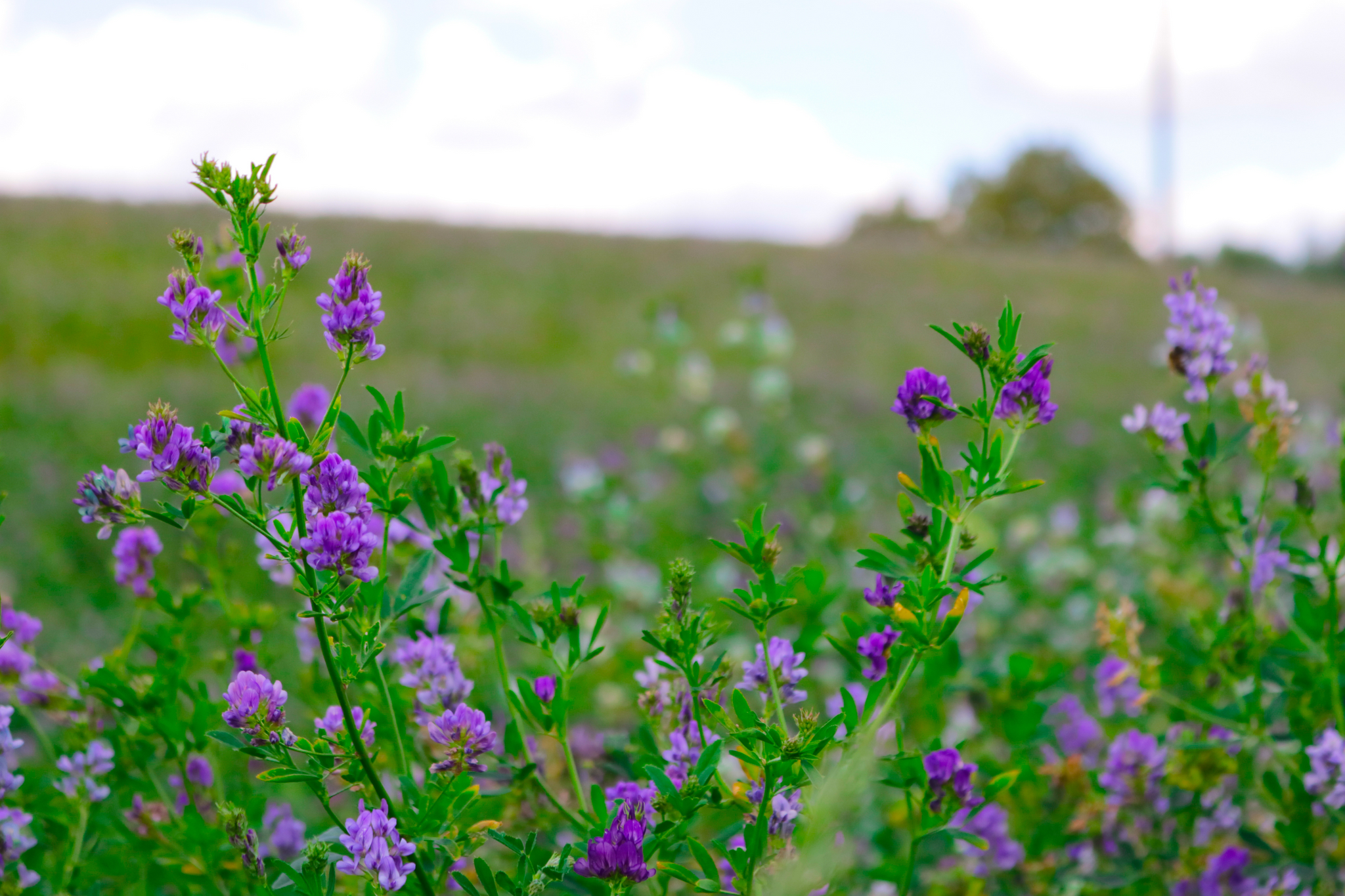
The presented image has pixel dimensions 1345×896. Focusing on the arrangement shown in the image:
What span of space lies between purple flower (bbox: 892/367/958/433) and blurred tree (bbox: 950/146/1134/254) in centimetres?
3902

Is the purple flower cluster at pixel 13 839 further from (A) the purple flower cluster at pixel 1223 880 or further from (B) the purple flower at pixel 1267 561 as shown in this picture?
(B) the purple flower at pixel 1267 561

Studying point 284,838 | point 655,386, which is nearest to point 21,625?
point 284,838

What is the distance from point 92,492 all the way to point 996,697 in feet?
3.86

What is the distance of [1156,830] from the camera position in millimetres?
1333

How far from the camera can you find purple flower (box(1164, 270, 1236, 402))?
1.17 metres

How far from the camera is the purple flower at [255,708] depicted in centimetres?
83

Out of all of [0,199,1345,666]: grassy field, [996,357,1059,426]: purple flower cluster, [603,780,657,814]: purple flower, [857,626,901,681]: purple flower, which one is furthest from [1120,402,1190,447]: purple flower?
[603,780,657,814]: purple flower

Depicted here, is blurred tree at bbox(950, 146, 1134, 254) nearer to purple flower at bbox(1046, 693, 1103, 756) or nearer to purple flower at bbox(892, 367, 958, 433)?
purple flower at bbox(1046, 693, 1103, 756)

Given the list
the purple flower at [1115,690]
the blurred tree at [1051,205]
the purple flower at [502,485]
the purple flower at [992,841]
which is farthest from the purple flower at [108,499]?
the blurred tree at [1051,205]

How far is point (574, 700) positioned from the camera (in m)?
1.30

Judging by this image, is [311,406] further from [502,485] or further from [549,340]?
[549,340]

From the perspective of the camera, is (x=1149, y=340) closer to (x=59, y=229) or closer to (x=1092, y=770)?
(x=1092, y=770)

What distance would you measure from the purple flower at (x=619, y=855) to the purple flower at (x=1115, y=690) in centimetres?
88

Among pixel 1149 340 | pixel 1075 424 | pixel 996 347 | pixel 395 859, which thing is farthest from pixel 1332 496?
pixel 1149 340
